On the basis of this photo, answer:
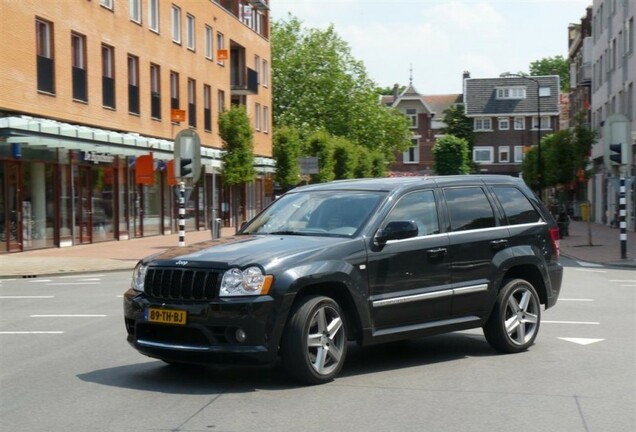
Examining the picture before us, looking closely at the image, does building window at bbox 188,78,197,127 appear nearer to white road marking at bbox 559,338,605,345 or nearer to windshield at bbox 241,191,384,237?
white road marking at bbox 559,338,605,345

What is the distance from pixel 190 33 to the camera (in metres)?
45.1

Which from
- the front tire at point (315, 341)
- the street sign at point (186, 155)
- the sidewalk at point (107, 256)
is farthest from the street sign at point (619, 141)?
the front tire at point (315, 341)

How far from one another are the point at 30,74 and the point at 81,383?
22.3 metres

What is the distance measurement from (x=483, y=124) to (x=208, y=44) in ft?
188

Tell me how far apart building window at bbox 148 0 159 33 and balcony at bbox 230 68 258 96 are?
42.1 ft

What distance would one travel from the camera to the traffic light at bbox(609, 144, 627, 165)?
2500 centimetres

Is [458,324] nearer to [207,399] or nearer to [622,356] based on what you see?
[622,356]

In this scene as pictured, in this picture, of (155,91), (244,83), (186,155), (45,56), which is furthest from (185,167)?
(244,83)

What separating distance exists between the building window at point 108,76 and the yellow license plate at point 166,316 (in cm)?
2791

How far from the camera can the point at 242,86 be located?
53.0 m

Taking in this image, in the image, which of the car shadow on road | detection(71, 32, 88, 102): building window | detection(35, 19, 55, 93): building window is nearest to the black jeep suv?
the car shadow on road

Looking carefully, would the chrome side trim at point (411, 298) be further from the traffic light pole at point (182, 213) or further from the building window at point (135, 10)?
the building window at point (135, 10)

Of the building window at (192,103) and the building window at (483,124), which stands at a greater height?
the building window at (483,124)

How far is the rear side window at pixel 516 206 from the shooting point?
31.0ft
